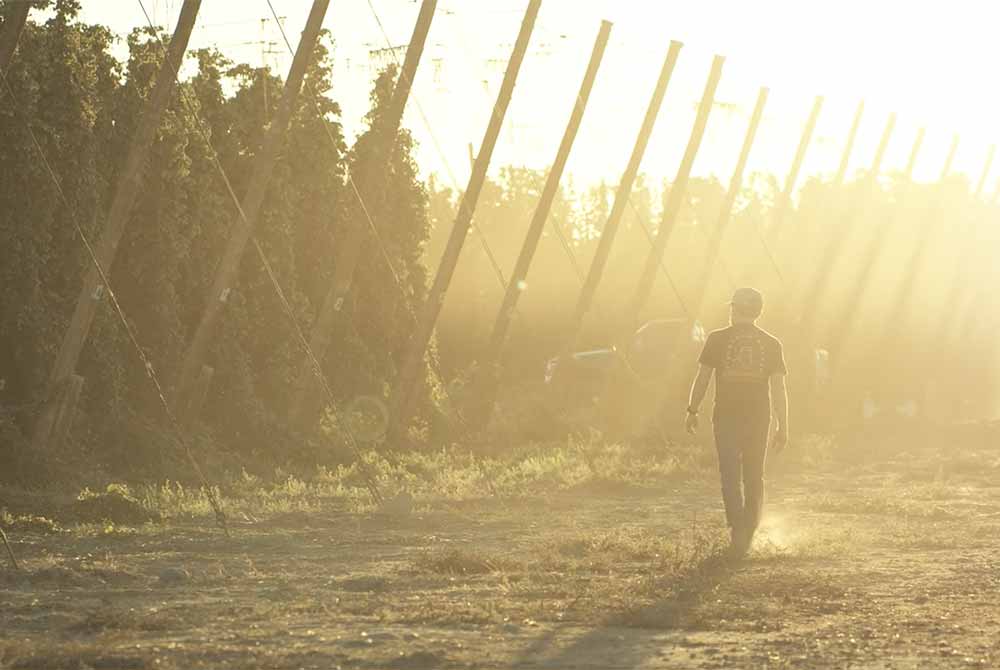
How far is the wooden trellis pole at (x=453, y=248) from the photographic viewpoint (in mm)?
34906

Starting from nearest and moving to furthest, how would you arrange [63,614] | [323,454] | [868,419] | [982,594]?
[63,614]
[982,594]
[323,454]
[868,419]

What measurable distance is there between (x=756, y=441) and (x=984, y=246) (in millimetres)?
66707

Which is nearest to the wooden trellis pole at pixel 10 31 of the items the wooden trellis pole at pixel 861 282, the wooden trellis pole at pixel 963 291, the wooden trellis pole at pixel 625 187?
the wooden trellis pole at pixel 625 187

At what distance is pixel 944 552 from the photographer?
1528 centimetres

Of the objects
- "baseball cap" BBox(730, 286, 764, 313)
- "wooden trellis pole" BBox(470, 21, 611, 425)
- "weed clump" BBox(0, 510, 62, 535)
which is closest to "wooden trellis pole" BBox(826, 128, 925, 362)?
"wooden trellis pole" BBox(470, 21, 611, 425)

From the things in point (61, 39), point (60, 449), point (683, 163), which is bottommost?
point (60, 449)

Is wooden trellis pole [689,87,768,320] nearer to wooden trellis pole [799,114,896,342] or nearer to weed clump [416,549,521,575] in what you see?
wooden trellis pole [799,114,896,342]

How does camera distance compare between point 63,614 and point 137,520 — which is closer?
point 63,614

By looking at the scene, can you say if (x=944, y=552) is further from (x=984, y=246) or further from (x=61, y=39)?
(x=984, y=246)

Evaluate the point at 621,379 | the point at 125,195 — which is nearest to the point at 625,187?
the point at 621,379

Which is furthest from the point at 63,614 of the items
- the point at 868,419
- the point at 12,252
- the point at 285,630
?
the point at 868,419

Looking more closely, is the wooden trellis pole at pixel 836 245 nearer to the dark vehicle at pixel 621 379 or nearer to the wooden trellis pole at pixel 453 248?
the dark vehicle at pixel 621 379

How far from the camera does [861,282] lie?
2584 inches

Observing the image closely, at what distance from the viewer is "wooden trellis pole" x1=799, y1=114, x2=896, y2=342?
2414 inches
